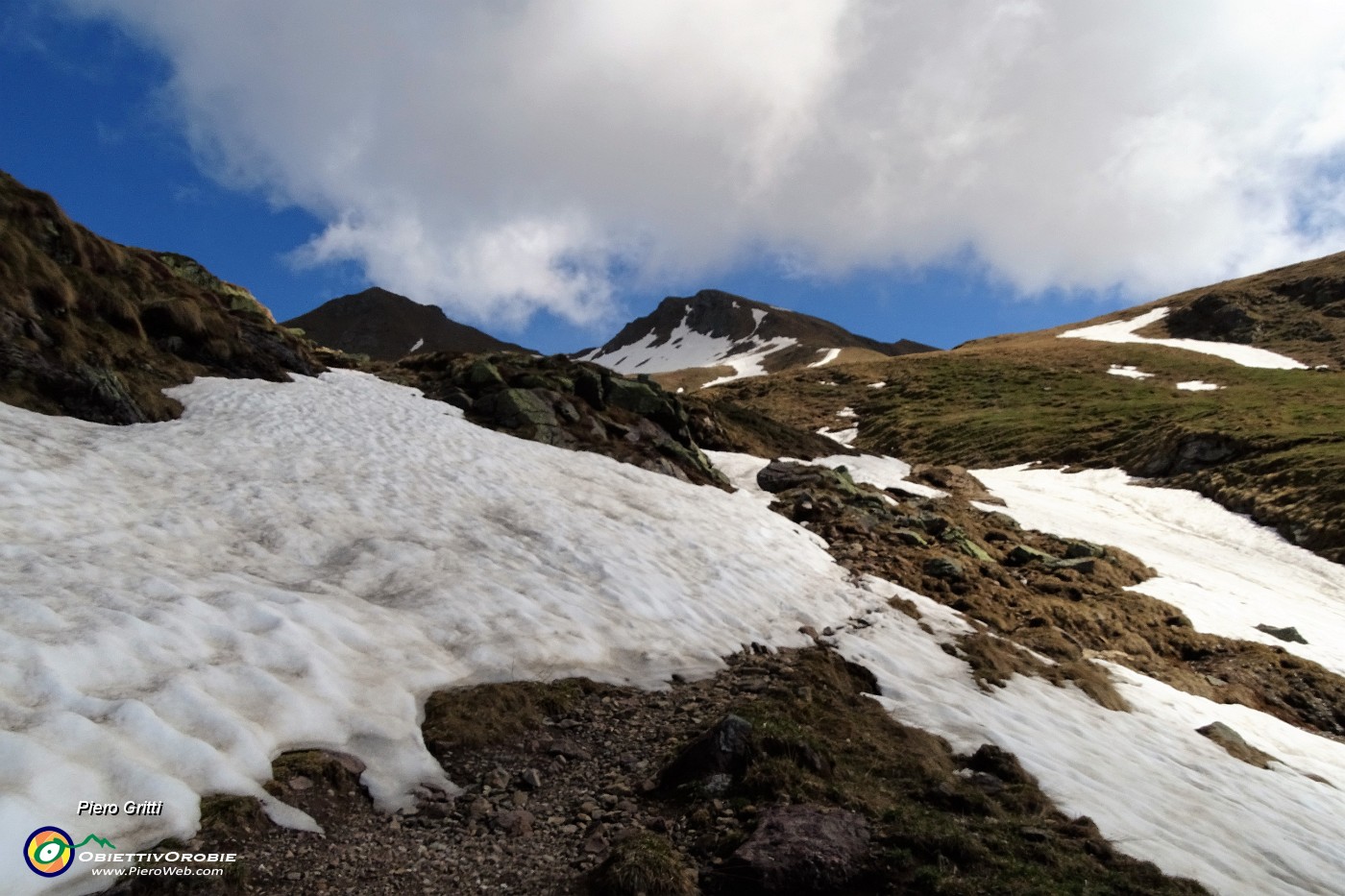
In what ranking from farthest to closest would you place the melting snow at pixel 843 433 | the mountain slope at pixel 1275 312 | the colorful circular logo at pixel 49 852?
the mountain slope at pixel 1275 312 → the melting snow at pixel 843 433 → the colorful circular logo at pixel 49 852

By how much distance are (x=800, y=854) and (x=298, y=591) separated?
8.07 m

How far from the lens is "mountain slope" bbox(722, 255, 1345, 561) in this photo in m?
41.4

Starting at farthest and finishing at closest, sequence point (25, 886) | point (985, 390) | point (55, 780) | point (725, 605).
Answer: point (985, 390) → point (725, 605) → point (55, 780) → point (25, 886)

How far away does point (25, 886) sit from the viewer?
14.4 ft

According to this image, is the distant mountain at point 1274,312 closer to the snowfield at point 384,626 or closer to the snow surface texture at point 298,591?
the snowfield at point 384,626

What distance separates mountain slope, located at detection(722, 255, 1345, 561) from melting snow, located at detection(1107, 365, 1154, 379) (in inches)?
19.3

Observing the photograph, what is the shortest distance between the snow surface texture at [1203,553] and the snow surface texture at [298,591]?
570 inches

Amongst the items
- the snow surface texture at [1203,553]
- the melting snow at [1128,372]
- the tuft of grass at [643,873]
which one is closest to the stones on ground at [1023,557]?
the snow surface texture at [1203,553]

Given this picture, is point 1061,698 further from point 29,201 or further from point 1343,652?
point 29,201

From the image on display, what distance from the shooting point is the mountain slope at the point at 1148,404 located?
41.4 metres

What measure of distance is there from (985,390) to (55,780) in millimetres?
97163

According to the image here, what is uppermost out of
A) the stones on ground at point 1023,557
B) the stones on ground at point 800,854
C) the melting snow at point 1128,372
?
the melting snow at point 1128,372

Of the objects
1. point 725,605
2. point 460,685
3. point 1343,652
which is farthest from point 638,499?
point 1343,652

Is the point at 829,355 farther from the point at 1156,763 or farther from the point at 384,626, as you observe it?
the point at 384,626
